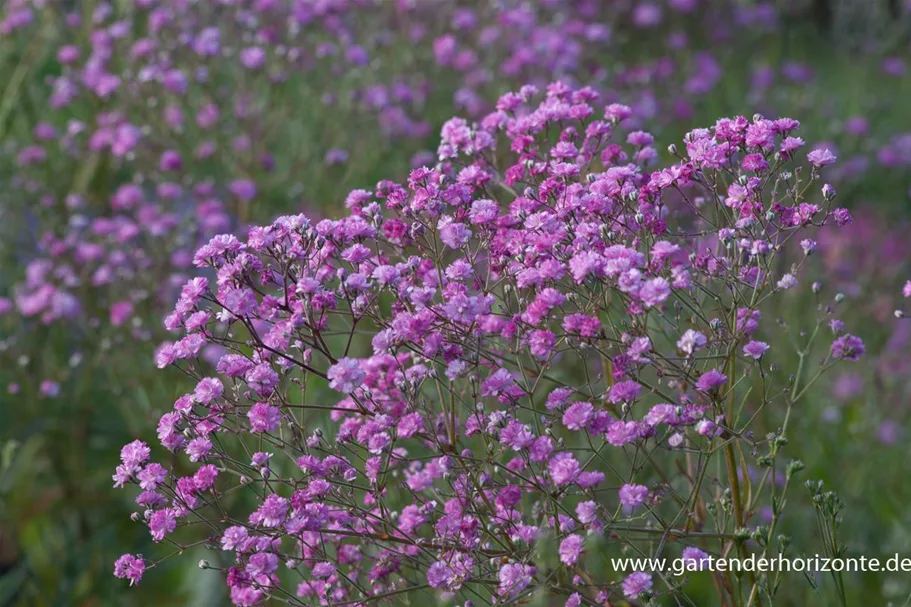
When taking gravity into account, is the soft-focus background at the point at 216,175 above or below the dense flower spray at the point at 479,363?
above

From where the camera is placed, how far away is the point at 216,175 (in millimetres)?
5309

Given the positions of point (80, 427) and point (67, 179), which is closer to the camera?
point (80, 427)

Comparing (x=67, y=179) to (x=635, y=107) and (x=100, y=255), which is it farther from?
(x=635, y=107)

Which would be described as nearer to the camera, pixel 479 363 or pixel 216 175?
pixel 479 363

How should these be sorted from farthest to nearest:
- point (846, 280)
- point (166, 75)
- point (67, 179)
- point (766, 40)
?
point (766, 40)
point (846, 280)
point (67, 179)
point (166, 75)

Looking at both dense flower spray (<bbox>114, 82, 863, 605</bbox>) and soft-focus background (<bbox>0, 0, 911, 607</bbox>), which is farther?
soft-focus background (<bbox>0, 0, 911, 607</bbox>)

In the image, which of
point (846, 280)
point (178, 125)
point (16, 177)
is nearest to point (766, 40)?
point (846, 280)

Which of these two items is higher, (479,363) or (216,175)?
(216,175)

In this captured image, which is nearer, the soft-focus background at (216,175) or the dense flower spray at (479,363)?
the dense flower spray at (479,363)

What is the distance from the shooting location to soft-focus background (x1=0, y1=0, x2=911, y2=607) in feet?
12.7

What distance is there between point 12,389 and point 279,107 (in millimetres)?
2233

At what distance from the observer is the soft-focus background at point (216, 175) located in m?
3.88

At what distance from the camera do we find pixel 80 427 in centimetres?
404

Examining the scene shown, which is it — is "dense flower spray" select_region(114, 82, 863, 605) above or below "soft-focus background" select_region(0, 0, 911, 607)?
below
